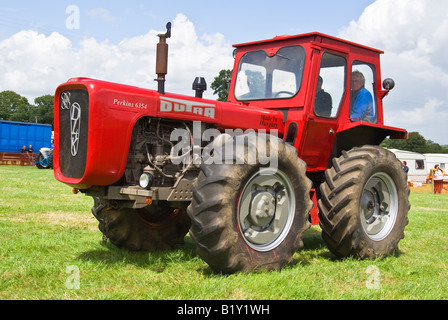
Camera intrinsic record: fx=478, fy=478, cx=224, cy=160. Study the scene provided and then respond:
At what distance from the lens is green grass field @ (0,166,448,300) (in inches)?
164

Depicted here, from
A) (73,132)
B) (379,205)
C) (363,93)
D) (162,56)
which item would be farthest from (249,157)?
(363,93)

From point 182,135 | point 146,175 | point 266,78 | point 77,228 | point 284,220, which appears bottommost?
point 77,228

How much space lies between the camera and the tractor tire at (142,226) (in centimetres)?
571

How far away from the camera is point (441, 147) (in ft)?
271

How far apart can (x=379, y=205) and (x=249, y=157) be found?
2581 millimetres

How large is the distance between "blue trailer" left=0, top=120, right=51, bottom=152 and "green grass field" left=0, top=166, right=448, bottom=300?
26.9m

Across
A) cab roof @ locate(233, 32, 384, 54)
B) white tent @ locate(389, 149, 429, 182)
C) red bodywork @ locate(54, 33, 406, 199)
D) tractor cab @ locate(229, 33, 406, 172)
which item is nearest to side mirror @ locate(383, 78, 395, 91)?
tractor cab @ locate(229, 33, 406, 172)

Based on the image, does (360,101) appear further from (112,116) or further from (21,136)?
(21,136)

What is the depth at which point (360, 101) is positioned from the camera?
22.2ft

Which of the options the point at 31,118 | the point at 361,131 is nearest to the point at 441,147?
the point at 31,118

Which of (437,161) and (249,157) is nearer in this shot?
(249,157)

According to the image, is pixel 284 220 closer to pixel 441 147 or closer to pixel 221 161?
pixel 221 161

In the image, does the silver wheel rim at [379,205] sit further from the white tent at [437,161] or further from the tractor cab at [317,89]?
the white tent at [437,161]

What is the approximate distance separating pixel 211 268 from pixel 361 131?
3.20m
